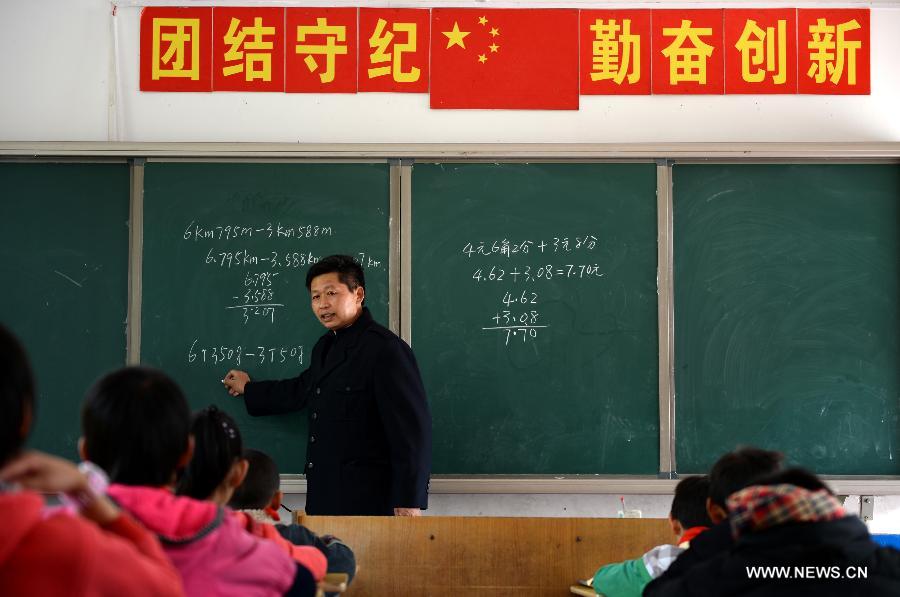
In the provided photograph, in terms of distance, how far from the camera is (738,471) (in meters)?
2.06

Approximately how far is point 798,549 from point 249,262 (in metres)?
2.70

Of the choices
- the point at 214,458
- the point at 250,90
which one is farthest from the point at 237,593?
the point at 250,90

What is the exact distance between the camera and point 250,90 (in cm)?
404

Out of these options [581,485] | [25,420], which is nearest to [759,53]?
[581,485]

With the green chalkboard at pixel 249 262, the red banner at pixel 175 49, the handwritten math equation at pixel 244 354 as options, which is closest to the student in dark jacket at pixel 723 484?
the green chalkboard at pixel 249 262

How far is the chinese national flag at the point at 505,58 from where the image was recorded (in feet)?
13.2

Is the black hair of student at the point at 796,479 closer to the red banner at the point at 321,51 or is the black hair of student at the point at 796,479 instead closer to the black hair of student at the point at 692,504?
the black hair of student at the point at 692,504

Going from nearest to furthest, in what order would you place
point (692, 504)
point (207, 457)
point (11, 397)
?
point (11, 397) → point (207, 457) → point (692, 504)

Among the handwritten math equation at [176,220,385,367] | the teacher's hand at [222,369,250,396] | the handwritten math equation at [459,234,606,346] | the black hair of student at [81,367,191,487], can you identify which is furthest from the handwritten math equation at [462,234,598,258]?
the black hair of student at [81,367,191,487]

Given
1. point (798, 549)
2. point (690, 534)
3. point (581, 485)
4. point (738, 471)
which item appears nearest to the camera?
point (798, 549)

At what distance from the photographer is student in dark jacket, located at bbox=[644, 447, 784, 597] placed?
197 centimetres

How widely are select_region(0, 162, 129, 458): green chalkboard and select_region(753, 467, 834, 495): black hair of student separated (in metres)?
2.84

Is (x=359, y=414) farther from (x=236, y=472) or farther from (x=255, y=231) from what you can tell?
(x=236, y=472)

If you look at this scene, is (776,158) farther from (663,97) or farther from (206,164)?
(206,164)
